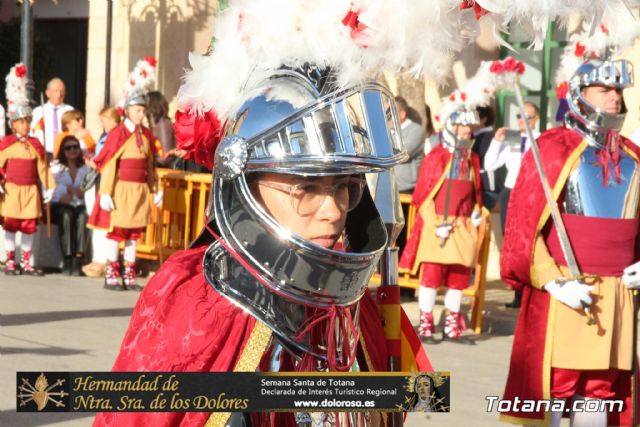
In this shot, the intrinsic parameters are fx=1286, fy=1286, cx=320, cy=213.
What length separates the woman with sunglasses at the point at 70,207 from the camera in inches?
496

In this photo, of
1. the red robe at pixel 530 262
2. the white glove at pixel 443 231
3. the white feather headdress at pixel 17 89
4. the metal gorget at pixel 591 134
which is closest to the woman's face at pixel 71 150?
the white feather headdress at pixel 17 89

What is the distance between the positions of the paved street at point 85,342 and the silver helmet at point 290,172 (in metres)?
3.62

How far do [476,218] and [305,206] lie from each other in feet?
22.2

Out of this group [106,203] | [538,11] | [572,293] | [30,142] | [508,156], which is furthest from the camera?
[30,142]

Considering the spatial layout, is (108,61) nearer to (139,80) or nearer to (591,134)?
(139,80)

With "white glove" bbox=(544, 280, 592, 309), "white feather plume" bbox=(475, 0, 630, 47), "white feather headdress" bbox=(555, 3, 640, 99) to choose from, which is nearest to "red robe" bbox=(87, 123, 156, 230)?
"white feather headdress" bbox=(555, 3, 640, 99)

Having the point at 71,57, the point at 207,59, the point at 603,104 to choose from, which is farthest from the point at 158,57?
the point at 207,59

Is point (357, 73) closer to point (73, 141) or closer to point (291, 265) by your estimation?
point (291, 265)

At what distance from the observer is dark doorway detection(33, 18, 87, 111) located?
61.5 feet

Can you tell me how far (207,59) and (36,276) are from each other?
9395 mm

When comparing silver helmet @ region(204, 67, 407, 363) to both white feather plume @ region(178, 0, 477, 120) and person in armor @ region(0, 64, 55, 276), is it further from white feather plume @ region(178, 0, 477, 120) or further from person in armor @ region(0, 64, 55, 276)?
person in armor @ region(0, 64, 55, 276)

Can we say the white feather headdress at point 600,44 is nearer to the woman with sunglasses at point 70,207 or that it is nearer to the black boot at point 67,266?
the woman with sunglasses at point 70,207

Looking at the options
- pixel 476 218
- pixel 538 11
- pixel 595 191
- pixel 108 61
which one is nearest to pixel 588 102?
pixel 595 191

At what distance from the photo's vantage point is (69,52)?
19.3 meters
